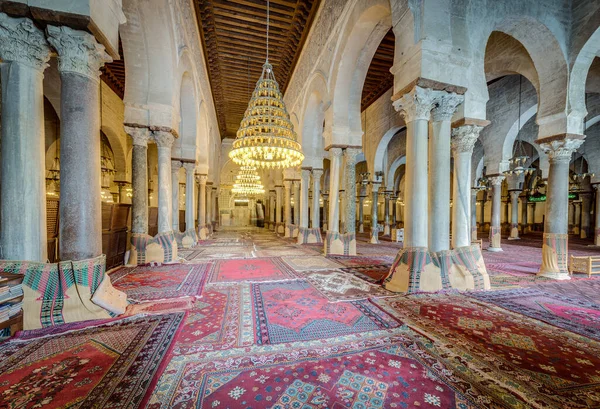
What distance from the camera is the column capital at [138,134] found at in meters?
5.60

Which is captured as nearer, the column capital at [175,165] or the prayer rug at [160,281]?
the prayer rug at [160,281]

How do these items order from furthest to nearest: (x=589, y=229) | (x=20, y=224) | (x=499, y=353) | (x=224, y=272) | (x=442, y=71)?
(x=589, y=229) < (x=224, y=272) < (x=442, y=71) < (x=20, y=224) < (x=499, y=353)

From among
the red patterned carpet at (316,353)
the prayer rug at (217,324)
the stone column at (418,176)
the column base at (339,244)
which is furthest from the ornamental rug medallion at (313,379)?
the column base at (339,244)

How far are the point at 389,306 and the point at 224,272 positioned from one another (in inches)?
126

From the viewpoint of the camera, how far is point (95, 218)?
2.97 meters

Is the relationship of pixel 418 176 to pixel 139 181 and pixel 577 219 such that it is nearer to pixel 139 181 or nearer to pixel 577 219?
pixel 139 181

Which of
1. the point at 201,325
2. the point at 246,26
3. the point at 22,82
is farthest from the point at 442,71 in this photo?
the point at 246,26

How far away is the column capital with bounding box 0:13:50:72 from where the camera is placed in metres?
2.59

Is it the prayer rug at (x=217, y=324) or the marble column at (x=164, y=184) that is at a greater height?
the marble column at (x=164, y=184)

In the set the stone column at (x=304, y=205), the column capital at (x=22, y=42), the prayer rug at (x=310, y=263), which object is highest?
the column capital at (x=22, y=42)

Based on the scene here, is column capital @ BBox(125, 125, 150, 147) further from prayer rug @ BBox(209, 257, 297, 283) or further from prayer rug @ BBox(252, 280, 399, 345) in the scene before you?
prayer rug @ BBox(252, 280, 399, 345)

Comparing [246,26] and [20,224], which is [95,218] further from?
[246,26]

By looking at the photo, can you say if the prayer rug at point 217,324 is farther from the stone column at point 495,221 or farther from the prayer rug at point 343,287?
the stone column at point 495,221

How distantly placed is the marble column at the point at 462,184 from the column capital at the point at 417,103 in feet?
3.06
